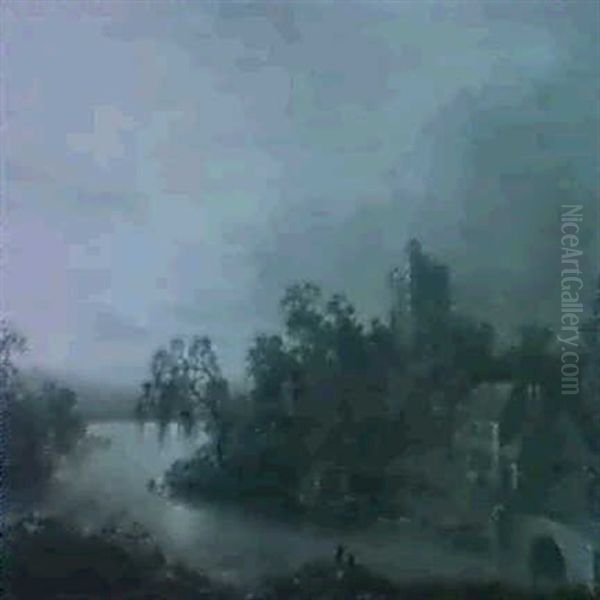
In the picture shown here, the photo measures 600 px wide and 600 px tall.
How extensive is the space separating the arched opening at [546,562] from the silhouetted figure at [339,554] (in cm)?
38

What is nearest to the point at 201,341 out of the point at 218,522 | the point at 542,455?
the point at 218,522

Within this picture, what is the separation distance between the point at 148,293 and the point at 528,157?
82 centimetres

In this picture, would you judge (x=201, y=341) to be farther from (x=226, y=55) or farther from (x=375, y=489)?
(x=226, y=55)

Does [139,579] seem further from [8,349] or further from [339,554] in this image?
[8,349]

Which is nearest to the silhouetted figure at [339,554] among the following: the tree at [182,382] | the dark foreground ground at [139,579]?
the dark foreground ground at [139,579]

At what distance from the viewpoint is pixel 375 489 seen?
1.91 m

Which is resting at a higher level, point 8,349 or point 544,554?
point 8,349

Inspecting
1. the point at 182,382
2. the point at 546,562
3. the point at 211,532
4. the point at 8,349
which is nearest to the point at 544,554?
the point at 546,562

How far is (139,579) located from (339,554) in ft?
1.31

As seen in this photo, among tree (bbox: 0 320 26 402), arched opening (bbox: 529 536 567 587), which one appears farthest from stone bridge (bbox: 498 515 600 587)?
tree (bbox: 0 320 26 402)

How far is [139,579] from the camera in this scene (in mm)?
1892

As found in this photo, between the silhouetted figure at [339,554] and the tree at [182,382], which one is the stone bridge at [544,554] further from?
the tree at [182,382]

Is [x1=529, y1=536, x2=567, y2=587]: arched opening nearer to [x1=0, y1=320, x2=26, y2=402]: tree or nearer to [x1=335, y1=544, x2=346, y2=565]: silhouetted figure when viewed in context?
[x1=335, y1=544, x2=346, y2=565]: silhouetted figure

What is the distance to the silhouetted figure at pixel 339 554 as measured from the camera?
189 cm
